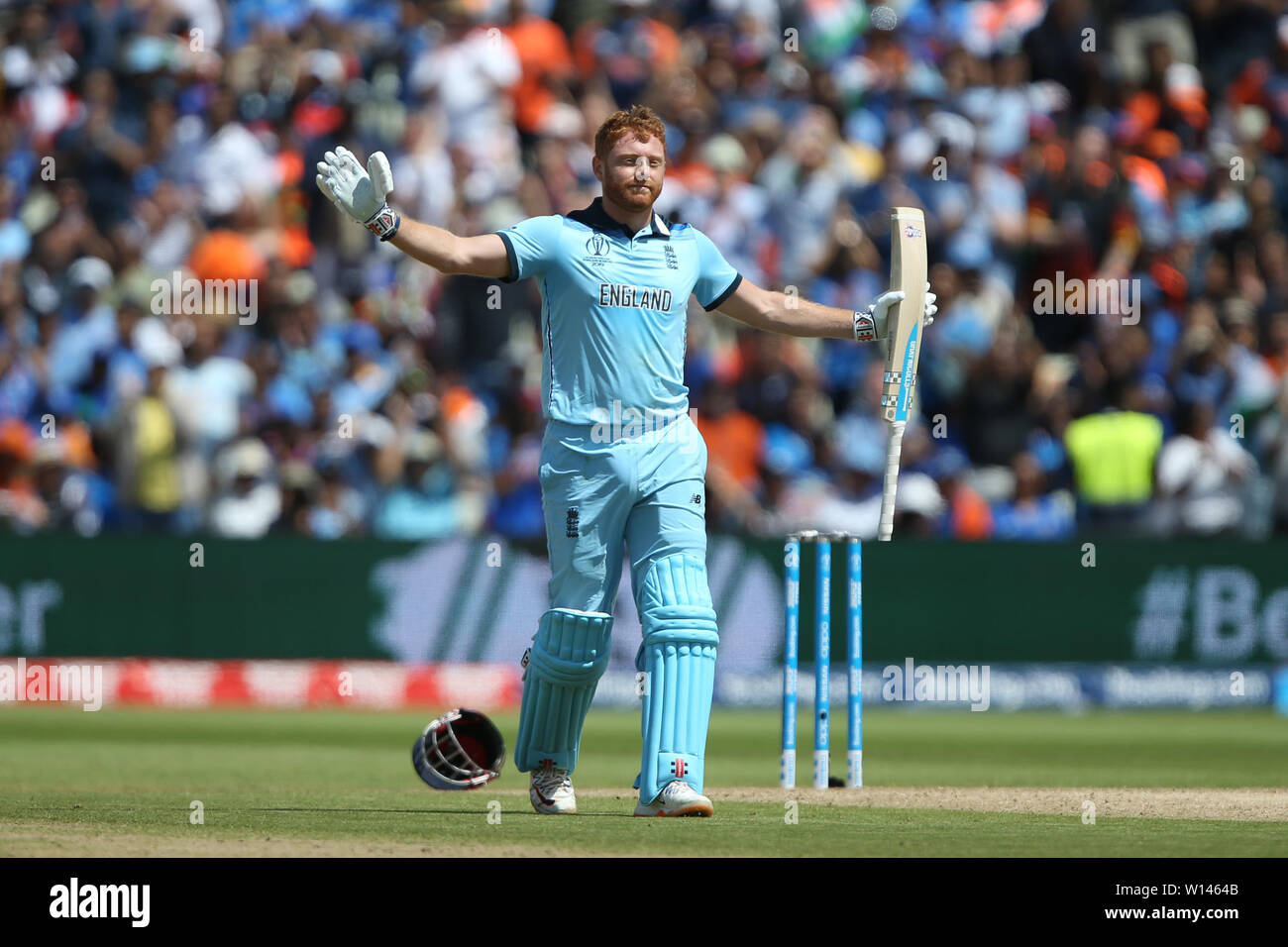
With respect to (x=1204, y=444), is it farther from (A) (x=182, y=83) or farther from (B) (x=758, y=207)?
(A) (x=182, y=83)

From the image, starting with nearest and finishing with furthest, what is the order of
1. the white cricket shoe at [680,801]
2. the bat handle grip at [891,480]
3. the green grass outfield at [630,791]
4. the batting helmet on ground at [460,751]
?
the green grass outfield at [630,791] → the white cricket shoe at [680,801] → the bat handle grip at [891,480] → the batting helmet on ground at [460,751]

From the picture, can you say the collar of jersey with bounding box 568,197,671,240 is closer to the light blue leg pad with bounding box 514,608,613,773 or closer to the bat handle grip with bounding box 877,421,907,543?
the bat handle grip with bounding box 877,421,907,543

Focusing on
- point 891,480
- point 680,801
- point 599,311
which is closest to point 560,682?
point 680,801

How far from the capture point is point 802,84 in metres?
21.5

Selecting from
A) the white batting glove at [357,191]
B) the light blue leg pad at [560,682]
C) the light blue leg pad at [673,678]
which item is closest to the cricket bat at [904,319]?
the light blue leg pad at [673,678]

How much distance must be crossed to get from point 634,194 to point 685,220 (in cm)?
1093

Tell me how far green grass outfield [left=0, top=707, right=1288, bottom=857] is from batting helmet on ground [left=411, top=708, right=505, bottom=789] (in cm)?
13

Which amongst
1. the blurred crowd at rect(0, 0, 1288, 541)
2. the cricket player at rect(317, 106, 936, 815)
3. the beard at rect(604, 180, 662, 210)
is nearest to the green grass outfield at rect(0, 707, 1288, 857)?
the cricket player at rect(317, 106, 936, 815)

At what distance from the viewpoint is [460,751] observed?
9.94 m

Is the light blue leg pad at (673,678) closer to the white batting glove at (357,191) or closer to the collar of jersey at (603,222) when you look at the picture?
the collar of jersey at (603,222)

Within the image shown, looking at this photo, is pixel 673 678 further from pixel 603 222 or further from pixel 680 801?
pixel 603 222

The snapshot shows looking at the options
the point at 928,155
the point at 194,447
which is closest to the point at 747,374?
the point at 928,155

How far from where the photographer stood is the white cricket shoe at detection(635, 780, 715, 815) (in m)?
8.48

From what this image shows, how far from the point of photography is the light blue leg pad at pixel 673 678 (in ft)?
28.1
